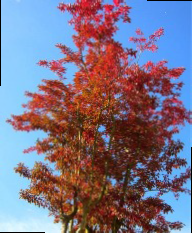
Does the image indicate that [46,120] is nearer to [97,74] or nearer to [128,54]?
[97,74]

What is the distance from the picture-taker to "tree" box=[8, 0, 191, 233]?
10.1m

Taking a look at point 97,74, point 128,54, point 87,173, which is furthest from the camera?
point 128,54

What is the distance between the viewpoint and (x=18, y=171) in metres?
10.9

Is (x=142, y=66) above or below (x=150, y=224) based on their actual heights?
above

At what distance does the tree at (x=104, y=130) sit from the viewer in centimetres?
1010

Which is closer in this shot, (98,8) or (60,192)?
(60,192)

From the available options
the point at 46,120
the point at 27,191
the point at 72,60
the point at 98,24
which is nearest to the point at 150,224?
the point at 27,191

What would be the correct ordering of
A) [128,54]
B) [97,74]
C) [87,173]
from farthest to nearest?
1. [128,54]
2. [97,74]
3. [87,173]

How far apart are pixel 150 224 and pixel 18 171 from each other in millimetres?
5493

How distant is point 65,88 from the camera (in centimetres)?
1127

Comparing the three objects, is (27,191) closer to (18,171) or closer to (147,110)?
(18,171)

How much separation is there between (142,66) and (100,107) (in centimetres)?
226

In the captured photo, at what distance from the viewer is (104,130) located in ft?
38.5

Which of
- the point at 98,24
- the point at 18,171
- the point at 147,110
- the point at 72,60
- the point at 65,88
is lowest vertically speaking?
the point at 18,171
